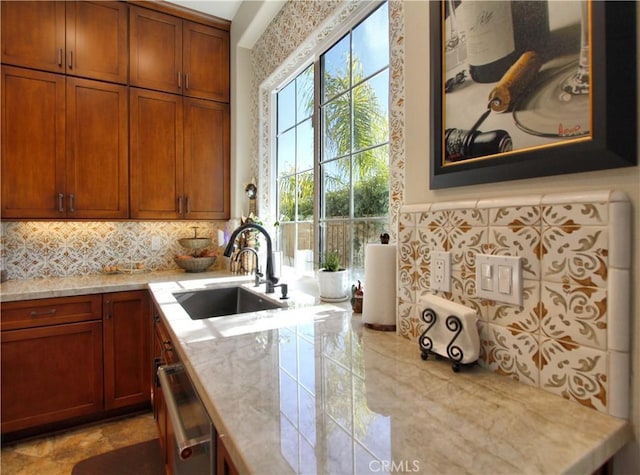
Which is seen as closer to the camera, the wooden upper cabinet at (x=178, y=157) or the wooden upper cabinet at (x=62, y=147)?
the wooden upper cabinet at (x=62, y=147)

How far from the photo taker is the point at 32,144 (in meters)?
2.21

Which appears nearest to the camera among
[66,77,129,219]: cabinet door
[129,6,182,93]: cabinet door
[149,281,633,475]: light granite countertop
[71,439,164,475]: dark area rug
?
[149,281,633,475]: light granite countertop

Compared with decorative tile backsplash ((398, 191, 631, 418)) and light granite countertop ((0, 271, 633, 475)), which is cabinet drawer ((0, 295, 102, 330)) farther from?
decorative tile backsplash ((398, 191, 631, 418))

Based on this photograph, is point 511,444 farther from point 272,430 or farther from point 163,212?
point 163,212

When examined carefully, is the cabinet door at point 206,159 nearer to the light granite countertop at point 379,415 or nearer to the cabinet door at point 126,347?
the cabinet door at point 126,347

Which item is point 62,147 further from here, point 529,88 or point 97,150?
point 529,88

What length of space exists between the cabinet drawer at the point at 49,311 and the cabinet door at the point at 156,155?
0.71 metres

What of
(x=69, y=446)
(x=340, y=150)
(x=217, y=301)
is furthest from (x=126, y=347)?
(x=340, y=150)

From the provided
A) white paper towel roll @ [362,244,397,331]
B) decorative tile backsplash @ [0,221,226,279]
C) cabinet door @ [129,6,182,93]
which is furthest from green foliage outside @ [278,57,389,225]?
decorative tile backsplash @ [0,221,226,279]

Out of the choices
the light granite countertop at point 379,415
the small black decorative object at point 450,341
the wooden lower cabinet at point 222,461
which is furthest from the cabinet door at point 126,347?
the small black decorative object at point 450,341

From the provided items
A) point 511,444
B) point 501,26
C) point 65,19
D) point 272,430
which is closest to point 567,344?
point 511,444

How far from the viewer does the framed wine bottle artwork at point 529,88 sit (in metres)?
0.62

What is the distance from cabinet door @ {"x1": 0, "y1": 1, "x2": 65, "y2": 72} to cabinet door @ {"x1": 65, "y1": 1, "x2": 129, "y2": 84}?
0.18 feet

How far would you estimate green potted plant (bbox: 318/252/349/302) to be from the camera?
1570mm
